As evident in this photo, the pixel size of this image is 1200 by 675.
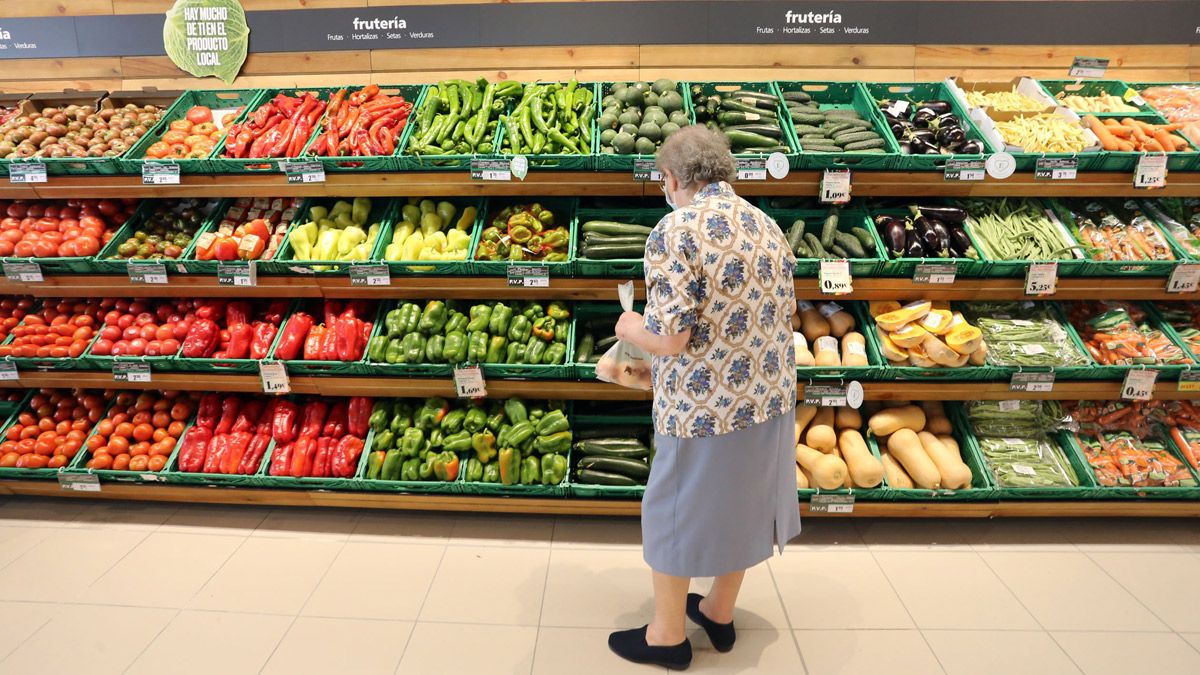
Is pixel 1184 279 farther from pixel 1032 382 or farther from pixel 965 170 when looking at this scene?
pixel 965 170

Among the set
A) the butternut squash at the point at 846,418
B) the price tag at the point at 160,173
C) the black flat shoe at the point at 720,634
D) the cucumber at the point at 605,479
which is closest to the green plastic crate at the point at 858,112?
the butternut squash at the point at 846,418

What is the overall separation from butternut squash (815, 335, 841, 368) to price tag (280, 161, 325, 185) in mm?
2515

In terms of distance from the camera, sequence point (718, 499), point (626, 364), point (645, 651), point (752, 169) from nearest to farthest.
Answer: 1. point (718, 499)
2. point (626, 364)
3. point (645, 651)
4. point (752, 169)

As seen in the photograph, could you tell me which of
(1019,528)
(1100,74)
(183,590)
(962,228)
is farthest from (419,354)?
(1100,74)

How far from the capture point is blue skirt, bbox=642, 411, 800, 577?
2.02 meters

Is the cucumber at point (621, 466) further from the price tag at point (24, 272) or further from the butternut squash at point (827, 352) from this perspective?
the price tag at point (24, 272)

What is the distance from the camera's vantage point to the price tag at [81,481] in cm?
329

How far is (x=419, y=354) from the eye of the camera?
309 cm

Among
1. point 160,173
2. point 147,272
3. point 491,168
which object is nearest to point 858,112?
point 491,168

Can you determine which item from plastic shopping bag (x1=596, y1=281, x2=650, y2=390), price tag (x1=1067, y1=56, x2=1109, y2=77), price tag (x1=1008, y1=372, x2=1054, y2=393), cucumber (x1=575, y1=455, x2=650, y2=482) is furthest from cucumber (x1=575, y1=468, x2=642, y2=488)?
price tag (x1=1067, y1=56, x2=1109, y2=77)

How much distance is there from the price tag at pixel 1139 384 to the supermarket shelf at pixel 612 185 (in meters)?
0.84

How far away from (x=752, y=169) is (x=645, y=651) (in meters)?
2.06

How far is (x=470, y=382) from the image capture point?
10.2 feet

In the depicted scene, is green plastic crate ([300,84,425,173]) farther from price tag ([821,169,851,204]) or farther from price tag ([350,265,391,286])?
price tag ([821,169,851,204])
